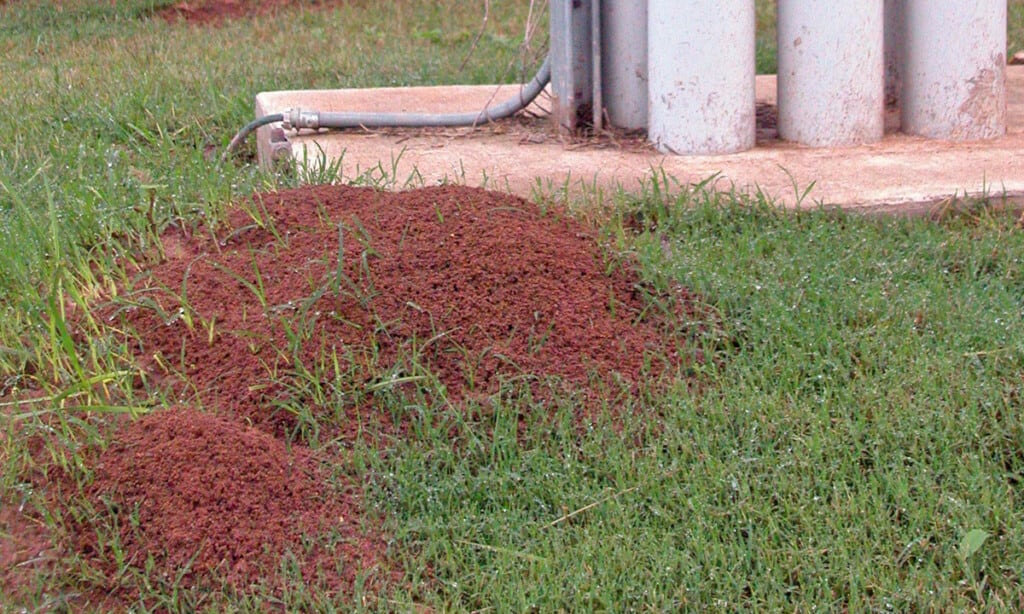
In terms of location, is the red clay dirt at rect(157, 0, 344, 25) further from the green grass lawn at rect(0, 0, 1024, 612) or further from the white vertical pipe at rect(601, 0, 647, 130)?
the green grass lawn at rect(0, 0, 1024, 612)

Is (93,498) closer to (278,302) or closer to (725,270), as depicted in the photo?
(278,302)

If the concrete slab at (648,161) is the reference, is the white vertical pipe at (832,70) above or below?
above

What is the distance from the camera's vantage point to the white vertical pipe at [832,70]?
14.7 feet

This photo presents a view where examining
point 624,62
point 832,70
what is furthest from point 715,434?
point 624,62

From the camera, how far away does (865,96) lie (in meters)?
4.57

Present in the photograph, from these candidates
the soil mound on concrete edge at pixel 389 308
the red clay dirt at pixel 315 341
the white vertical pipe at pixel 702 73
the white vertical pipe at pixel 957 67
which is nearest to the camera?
the red clay dirt at pixel 315 341

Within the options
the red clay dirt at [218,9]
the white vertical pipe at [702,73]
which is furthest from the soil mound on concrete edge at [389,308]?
the red clay dirt at [218,9]

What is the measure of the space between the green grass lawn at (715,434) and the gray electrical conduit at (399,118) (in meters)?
0.57

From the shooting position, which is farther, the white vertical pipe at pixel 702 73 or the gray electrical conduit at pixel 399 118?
the gray electrical conduit at pixel 399 118

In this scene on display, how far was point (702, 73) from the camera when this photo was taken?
4449 millimetres

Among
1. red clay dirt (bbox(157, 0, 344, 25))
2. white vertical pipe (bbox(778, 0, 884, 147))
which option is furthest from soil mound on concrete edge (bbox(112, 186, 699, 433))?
red clay dirt (bbox(157, 0, 344, 25))

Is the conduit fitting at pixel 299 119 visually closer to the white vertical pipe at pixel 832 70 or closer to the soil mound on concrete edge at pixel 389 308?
the soil mound on concrete edge at pixel 389 308

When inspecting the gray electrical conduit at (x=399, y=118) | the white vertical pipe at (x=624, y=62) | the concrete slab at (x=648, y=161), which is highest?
the white vertical pipe at (x=624, y=62)

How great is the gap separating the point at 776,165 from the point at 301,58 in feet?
10.5
